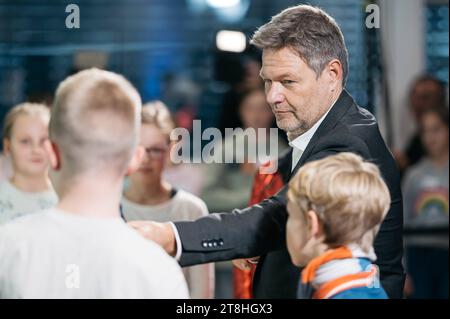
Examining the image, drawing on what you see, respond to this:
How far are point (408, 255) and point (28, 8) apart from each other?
1.63 metres

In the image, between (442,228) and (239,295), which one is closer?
(239,295)

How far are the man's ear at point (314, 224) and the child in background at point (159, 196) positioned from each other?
3.04 ft

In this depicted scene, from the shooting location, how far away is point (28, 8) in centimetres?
373

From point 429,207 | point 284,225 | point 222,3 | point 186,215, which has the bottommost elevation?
point 429,207

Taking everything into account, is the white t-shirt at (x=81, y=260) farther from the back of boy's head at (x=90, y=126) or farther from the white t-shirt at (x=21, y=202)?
the white t-shirt at (x=21, y=202)

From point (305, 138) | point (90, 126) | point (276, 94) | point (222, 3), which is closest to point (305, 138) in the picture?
point (305, 138)

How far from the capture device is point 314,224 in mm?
1608

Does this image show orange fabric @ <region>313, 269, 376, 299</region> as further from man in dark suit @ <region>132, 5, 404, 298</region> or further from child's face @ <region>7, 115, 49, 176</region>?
child's face @ <region>7, 115, 49, 176</region>

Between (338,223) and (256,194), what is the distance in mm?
812

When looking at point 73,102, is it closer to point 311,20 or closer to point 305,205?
point 305,205

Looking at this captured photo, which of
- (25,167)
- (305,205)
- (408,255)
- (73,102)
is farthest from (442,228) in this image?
(73,102)

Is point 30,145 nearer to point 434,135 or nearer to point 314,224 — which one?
point 314,224

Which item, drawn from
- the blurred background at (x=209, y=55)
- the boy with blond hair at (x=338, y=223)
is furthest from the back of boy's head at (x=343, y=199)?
the blurred background at (x=209, y=55)

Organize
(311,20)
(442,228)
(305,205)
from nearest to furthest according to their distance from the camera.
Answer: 1. (305,205)
2. (311,20)
3. (442,228)
